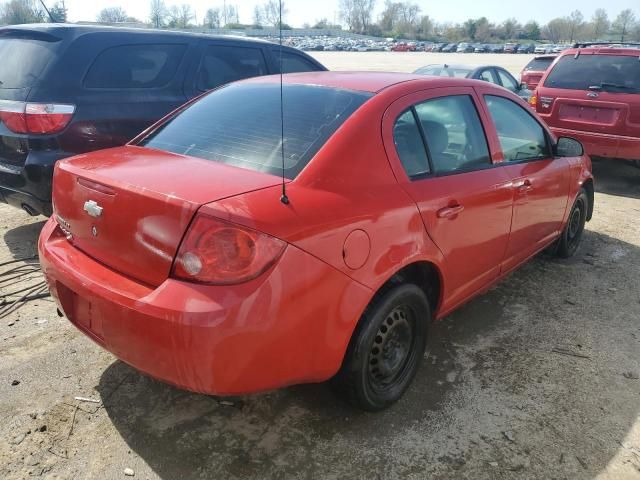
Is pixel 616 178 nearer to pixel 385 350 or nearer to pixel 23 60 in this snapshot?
pixel 385 350

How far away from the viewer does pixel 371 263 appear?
2.30 metres

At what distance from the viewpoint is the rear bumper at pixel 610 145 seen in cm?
675

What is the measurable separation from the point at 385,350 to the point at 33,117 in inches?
126

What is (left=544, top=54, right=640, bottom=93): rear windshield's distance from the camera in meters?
6.90

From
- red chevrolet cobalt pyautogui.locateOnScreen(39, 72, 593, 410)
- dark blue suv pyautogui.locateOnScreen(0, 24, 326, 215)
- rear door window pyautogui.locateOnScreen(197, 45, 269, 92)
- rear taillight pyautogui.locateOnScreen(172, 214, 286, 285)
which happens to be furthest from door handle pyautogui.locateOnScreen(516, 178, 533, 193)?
rear door window pyautogui.locateOnScreen(197, 45, 269, 92)

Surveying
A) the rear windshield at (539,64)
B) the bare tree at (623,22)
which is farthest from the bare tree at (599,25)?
the rear windshield at (539,64)

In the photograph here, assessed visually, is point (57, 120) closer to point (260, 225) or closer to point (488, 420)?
point (260, 225)

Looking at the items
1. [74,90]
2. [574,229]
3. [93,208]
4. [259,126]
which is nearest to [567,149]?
[574,229]

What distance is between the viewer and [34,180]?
408cm

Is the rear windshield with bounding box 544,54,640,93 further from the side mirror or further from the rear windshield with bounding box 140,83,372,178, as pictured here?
the rear windshield with bounding box 140,83,372,178

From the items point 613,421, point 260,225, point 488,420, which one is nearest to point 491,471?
point 488,420

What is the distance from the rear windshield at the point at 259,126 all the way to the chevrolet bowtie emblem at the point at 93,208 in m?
0.53

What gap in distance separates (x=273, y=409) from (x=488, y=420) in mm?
1049

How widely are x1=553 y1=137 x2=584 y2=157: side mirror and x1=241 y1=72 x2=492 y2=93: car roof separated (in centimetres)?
107
